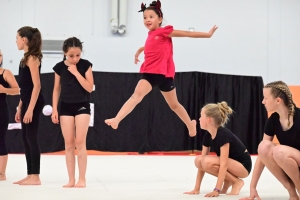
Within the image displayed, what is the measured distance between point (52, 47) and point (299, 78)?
470 centimetres

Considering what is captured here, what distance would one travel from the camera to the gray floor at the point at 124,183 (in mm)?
2732

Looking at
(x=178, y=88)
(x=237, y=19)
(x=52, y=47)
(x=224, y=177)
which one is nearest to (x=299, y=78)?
(x=237, y=19)

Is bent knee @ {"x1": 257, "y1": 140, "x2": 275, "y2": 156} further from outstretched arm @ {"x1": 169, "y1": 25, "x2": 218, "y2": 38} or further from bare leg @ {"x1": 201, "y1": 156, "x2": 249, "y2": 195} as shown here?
outstretched arm @ {"x1": 169, "y1": 25, "x2": 218, "y2": 38}

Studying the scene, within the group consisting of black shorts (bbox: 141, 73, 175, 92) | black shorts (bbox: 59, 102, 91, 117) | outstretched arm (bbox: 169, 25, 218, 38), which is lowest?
black shorts (bbox: 59, 102, 91, 117)

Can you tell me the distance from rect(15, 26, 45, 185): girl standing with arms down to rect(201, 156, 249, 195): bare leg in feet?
4.15

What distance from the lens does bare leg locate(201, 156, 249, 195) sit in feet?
9.18

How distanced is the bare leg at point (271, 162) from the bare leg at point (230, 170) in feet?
1.30

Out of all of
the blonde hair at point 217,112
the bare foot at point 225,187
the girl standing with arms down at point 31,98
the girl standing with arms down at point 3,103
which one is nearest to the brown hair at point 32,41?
the girl standing with arms down at point 31,98

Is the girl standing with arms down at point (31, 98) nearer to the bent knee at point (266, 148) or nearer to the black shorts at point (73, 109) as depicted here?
the black shorts at point (73, 109)

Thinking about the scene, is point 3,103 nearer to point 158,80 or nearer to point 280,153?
point 158,80

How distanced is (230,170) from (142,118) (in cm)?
410

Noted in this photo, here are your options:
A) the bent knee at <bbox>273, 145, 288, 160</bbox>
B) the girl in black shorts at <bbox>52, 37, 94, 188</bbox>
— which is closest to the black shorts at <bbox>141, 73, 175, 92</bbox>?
the girl in black shorts at <bbox>52, 37, 94, 188</bbox>

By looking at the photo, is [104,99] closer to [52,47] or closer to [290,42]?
[52,47]

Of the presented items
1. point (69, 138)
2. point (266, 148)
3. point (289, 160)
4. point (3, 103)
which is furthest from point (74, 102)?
point (289, 160)
